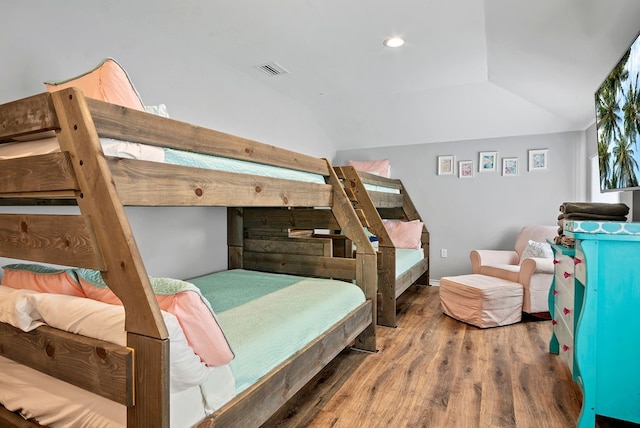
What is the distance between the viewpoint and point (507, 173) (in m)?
4.52

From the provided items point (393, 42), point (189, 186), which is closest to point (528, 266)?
point (393, 42)

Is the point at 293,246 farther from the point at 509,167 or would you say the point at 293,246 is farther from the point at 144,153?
the point at 509,167

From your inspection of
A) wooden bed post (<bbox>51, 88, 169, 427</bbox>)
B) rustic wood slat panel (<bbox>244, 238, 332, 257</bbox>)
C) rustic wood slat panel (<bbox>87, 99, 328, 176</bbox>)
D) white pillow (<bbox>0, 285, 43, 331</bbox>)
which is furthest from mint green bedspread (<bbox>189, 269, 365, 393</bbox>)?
rustic wood slat panel (<bbox>87, 99, 328, 176</bbox>)

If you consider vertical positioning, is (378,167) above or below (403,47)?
below

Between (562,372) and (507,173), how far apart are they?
2736 mm

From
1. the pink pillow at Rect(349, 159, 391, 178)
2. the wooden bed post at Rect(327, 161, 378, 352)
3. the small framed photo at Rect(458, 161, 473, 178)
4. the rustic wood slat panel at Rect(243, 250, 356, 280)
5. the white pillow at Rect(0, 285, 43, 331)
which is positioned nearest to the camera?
the white pillow at Rect(0, 285, 43, 331)

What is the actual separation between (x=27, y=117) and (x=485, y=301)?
3.29 metres

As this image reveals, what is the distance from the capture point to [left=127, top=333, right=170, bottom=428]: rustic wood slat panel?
98cm

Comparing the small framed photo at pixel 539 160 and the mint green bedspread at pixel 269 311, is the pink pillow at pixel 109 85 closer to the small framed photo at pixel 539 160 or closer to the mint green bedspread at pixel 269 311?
the mint green bedspread at pixel 269 311

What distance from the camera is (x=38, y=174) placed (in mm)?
1125

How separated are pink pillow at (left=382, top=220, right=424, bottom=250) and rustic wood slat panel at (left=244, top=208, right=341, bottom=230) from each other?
1.80 m

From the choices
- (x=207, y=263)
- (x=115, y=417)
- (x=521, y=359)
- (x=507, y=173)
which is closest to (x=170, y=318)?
(x=115, y=417)

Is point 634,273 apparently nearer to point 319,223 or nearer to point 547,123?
point 319,223

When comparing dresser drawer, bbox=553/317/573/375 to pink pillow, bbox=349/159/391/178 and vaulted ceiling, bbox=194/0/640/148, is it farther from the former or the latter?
pink pillow, bbox=349/159/391/178
